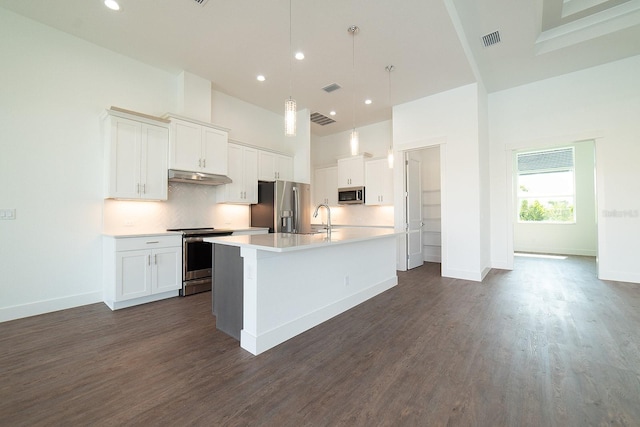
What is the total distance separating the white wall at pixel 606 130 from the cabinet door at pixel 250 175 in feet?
17.4

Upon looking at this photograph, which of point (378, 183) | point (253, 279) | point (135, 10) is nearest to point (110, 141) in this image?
point (135, 10)

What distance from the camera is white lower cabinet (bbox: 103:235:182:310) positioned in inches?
127

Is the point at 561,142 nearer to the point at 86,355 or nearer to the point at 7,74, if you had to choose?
the point at 86,355

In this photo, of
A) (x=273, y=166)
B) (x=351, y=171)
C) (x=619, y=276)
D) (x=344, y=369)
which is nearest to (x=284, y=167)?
(x=273, y=166)

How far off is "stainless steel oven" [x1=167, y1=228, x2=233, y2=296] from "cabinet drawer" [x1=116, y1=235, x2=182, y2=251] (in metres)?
0.14

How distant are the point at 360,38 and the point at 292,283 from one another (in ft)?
10.5

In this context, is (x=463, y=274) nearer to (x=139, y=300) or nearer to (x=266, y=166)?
(x=266, y=166)

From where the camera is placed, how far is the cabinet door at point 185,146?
3947mm

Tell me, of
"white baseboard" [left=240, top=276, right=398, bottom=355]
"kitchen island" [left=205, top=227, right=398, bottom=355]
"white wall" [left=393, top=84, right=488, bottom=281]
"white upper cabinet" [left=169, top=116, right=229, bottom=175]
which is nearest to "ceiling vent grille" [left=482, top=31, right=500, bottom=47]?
"white wall" [left=393, top=84, right=488, bottom=281]

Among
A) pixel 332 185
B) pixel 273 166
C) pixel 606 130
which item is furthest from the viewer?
pixel 332 185

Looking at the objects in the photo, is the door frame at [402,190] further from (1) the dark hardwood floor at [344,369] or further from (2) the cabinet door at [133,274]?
(2) the cabinet door at [133,274]

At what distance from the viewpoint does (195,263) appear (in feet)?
12.8

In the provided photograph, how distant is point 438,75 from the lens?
14.2ft

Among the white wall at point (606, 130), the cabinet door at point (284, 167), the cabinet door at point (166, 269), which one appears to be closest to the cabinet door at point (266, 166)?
the cabinet door at point (284, 167)
